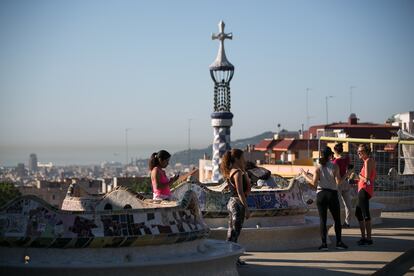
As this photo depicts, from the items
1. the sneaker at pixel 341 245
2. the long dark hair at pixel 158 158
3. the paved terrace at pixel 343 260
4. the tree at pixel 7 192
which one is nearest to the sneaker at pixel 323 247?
the paved terrace at pixel 343 260

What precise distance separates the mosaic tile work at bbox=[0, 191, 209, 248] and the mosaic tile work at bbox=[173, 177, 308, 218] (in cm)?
451

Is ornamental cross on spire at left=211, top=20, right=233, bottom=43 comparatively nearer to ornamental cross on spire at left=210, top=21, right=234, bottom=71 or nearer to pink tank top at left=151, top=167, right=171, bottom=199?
ornamental cross on spire at left=210, top=21, right=234, bottom=71

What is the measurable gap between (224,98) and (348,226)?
39.1 ft

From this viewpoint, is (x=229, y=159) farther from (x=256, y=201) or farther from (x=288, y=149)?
(x=288, y=149)

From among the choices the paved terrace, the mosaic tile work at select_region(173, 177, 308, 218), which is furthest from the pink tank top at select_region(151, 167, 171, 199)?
the mosaic tile work at select_region(173, 177, 308, 218)

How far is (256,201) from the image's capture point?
1438 centimetres

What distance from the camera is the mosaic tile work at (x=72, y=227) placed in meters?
9.33

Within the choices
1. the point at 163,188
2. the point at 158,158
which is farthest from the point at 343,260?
the point at 158,158

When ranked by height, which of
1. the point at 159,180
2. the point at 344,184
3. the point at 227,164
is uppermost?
the point at 227,164

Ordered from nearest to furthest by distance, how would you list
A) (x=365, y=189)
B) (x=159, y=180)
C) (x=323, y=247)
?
1. (x=159, y=180)
2. (x=323, y=247)
3. (x=365, y=189)

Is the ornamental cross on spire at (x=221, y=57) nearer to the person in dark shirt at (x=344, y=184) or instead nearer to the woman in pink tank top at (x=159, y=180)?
the person in dark shirt at (x=344, y=184)

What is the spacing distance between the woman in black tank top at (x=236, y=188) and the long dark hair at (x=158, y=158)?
825 mm

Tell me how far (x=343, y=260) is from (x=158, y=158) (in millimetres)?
2894

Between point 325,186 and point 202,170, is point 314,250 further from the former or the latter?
point 202,170
